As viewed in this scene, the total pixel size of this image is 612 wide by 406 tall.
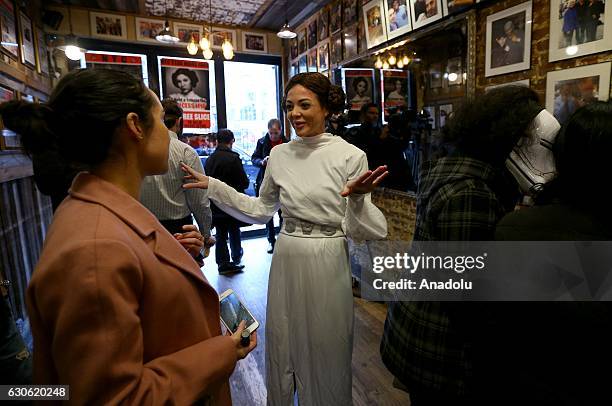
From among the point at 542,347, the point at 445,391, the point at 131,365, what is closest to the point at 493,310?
the point at 542,347

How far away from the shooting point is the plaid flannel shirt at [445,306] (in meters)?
0.92

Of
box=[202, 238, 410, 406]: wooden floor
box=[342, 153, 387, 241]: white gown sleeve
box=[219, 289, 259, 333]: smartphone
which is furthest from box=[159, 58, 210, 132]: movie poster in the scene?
box=[219, 289, 259, 333]: smartphone

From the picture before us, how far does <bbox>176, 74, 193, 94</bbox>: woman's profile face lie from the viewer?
511cm

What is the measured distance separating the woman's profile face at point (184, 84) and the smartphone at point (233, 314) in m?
4.78

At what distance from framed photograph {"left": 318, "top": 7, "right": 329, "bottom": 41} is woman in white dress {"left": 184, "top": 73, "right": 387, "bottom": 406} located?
3.20m

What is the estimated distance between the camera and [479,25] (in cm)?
238

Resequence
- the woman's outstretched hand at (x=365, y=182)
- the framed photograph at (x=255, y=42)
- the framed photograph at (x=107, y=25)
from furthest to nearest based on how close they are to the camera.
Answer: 1. the framed photograph at (x=255, y=42)
2. the framed photograph at (x=107, y=25)
3. the woman's outstretched hand at (x=365, y=182)

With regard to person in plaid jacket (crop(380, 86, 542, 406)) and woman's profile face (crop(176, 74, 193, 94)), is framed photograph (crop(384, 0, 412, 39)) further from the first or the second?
woman's profile face (crop(176, 74, 193, 94))

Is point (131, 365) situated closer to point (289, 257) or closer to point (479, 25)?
point (289, 257)

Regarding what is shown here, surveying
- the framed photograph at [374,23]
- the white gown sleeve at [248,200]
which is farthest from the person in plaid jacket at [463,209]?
the framed photograph at [374,23]

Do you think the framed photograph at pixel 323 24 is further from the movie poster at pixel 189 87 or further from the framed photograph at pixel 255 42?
the movie poster at pixel 189 87

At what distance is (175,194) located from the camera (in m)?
2.24

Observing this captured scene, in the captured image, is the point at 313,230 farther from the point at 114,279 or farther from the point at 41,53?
the point at 41,53

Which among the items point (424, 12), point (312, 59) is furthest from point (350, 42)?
point (424, 12)
